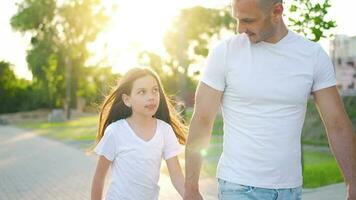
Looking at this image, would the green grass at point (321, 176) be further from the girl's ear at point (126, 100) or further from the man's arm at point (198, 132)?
the man's arm at point (198, 132)

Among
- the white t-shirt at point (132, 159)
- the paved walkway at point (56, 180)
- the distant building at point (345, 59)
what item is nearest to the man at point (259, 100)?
the white t-shirt at point (132, 159)

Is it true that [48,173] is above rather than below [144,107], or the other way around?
below

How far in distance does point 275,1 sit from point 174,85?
239ft

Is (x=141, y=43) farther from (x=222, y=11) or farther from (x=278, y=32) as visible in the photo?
(x=278, y=32)

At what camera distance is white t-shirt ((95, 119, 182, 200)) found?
386 centimetres

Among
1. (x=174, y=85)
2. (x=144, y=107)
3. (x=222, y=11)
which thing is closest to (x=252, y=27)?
(x=144, y=107)

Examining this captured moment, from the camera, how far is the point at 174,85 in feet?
247

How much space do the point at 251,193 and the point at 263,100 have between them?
1.27 ft

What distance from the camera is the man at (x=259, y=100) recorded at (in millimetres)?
2701

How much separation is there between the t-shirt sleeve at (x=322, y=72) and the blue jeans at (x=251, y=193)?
46cm

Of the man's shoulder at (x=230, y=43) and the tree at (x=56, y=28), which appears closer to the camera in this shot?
the man's shoulder at (x=230, y=43)

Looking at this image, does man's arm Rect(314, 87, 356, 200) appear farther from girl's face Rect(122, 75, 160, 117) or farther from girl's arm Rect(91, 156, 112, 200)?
girl's arm Rect(91, 156, 112, 200)

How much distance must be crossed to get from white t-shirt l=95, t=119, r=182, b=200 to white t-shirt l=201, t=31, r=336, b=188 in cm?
117

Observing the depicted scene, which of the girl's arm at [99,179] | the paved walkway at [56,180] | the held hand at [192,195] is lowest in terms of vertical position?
the paved walkway at [56,180]
